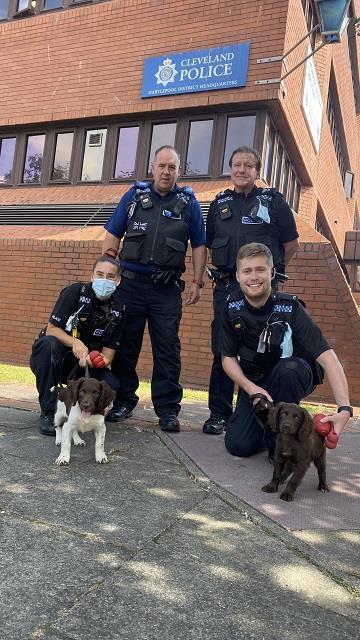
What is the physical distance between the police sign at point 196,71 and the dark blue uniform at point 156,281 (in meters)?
5.68

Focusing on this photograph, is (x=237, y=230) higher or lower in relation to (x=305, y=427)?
higher

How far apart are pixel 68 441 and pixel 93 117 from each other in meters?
8.97

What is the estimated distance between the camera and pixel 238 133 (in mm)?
9602

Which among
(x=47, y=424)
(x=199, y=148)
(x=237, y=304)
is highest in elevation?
(x=199, y=148)

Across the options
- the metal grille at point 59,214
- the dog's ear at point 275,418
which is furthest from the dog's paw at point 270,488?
the metal grille at point 59,214

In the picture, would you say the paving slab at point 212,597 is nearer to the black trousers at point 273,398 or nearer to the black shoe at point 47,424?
the black trousers at point 273,398

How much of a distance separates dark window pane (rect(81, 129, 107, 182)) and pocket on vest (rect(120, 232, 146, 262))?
22.9ft

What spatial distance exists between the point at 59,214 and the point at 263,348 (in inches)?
300

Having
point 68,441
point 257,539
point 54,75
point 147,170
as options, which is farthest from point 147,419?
point 54,75

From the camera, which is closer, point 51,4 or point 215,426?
point 215,426

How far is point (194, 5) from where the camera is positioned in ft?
32.3

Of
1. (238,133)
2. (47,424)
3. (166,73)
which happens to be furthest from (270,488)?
(166,73)

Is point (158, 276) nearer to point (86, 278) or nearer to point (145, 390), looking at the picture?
point (145, 390)

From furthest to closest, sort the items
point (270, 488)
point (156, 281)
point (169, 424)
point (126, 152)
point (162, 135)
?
point (126, 152) < point (162, 135) < point (156, 281) < point (169, 424) < point (270, 488)
